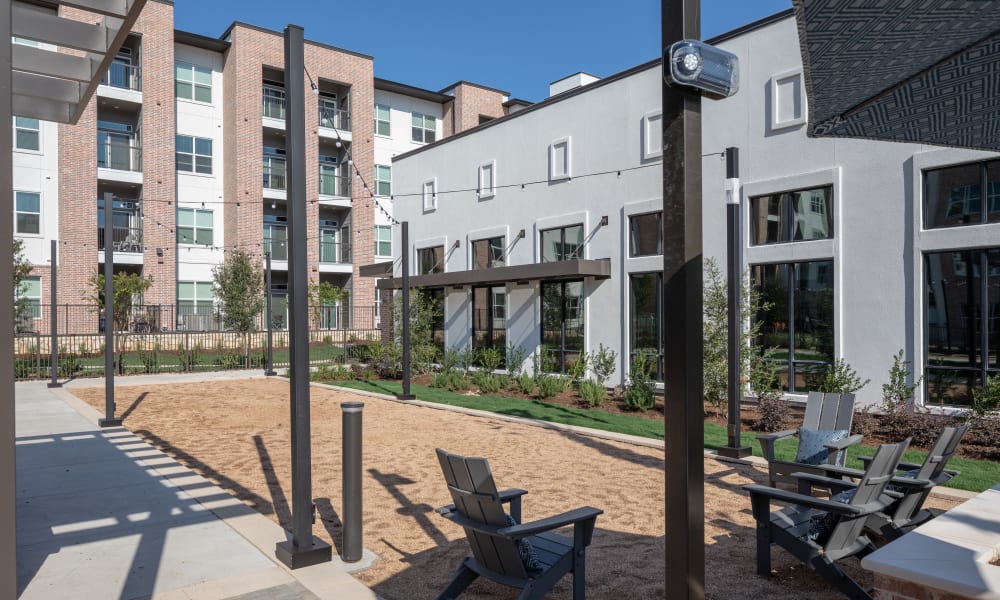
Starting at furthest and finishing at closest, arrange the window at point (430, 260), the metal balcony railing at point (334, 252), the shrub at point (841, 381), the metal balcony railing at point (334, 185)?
the metal balcony railing at point (334, 185), the metal balcony railing at point (334, 252), the window at point (430, 260), the shrub at point (841, 381)

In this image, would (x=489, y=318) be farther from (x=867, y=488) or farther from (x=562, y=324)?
(x=867, y=488)

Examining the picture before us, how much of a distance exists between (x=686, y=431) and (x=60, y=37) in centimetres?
503

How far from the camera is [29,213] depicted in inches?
1233

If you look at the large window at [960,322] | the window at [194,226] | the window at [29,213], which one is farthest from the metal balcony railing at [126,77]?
the large window at [960,322]

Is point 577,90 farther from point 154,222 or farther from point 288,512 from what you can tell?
point 154,222

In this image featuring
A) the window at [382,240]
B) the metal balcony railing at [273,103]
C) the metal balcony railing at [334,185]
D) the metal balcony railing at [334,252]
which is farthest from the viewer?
the window at [382,240]

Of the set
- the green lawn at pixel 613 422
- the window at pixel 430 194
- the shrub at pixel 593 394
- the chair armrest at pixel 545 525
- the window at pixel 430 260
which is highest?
the window at pixel 430 194

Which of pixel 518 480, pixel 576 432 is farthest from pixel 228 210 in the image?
pixel 518 480

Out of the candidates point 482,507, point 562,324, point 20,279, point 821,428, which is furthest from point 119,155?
point 482,507

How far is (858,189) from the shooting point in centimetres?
1288

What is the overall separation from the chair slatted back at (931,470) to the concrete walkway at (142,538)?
142 inches

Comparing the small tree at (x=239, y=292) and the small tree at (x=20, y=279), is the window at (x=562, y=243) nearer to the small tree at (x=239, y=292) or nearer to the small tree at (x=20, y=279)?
the small tree at (x=239, y=292)

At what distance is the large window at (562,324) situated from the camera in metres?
18.8

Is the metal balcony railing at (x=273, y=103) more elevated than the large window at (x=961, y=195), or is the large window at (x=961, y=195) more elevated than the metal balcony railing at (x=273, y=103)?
the metal balcony railing at (x=273, y=103)
